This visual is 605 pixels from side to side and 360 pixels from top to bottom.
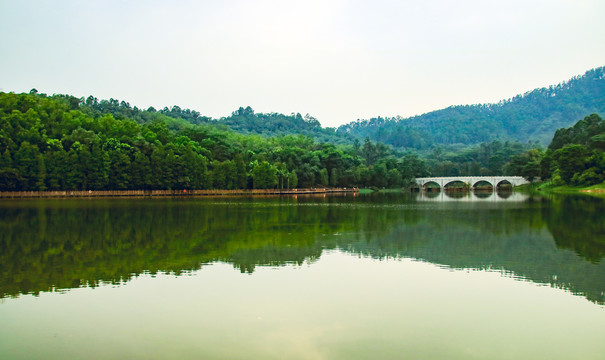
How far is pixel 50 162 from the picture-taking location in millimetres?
72188

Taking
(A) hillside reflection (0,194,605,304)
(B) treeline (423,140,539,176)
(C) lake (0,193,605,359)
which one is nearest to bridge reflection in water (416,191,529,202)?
(A) hillside reflection (0,194,605,304)

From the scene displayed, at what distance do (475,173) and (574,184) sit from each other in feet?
241

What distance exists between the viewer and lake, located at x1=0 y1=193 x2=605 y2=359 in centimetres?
922

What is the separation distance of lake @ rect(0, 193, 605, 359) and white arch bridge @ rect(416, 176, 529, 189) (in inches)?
3985

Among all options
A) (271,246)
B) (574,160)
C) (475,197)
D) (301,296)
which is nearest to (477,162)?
(574,160)

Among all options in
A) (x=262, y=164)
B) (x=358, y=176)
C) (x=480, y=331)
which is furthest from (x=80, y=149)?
(x=480, y=331)

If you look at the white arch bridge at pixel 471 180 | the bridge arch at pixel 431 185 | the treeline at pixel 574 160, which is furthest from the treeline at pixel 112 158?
the treeline at pixel 574 160

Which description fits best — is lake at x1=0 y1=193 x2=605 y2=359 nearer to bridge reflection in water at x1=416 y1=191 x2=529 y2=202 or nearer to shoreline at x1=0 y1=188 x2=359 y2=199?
bridge reflection in water at x1=416 y1=191 x2=529 y2=202

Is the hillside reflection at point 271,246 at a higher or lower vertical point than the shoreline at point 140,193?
lower

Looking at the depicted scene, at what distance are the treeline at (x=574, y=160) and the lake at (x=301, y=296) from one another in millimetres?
66756

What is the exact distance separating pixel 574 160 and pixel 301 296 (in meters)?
85.1

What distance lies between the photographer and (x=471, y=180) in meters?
129

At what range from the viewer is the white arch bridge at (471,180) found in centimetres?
11871

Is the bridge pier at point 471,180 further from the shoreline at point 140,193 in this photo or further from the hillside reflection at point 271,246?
the hillside reflection at point 271,246
